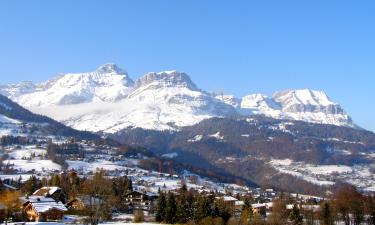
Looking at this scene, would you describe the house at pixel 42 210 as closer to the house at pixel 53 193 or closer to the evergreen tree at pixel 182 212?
the house at pixel 53 193

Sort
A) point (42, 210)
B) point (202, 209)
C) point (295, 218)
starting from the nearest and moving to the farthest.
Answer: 1. point (202, 209)
2. point (42, 210)
3. point (295, 218)

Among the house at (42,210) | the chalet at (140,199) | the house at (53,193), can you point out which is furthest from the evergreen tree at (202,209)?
the house at (53,193)

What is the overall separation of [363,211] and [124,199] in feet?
244

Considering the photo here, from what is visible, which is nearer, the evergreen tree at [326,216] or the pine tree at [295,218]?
the pine tree at [295,218]

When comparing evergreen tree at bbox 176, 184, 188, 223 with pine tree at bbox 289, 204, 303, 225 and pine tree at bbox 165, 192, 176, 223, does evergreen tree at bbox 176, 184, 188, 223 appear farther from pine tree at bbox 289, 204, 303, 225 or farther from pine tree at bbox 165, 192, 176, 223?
pine tree at bbox 289, 204, 303, 225

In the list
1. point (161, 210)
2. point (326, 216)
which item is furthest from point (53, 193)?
point (326, 216)

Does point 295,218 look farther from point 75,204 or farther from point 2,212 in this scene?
point 2,212

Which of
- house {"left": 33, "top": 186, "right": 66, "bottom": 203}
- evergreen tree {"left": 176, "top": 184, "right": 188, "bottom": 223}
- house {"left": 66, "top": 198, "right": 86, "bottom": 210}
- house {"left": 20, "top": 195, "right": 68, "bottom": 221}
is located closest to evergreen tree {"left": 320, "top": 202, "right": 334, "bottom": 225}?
evergreen tree {"left": 176, "top": 184, "right": 188, "bottom": 223}

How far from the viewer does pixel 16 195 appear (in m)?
126

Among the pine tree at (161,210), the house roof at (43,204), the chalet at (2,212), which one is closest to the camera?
the chalet at (2,212)

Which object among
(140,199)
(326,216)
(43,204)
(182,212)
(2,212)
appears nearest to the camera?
(2,212)

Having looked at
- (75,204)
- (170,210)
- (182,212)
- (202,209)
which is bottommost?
(182,212)

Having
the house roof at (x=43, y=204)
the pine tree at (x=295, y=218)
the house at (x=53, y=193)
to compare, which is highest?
the house at (x=53, y=193)

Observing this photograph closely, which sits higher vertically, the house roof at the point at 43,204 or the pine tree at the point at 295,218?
the house roof at the point at 43,204
